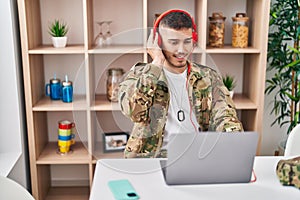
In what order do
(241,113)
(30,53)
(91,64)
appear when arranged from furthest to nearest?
(241,113) < (30,53) < (91,64)

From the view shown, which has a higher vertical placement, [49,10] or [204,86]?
[49,10]

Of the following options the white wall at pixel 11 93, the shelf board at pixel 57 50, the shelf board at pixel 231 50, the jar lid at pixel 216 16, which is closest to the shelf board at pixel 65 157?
the white wall at pixel 11 93

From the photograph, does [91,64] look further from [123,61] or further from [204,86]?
[204,86]

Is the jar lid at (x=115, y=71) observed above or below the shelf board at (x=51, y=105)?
above

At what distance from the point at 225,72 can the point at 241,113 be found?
318 mm

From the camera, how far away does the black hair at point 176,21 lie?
1113 mm

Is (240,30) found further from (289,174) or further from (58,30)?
(289,174)

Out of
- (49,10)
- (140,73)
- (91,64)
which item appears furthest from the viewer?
(49,10)

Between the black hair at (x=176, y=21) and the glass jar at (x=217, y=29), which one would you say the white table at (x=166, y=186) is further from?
the glass jar at (x=217, y=29)

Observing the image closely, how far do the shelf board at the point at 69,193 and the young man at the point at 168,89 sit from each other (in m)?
1.72

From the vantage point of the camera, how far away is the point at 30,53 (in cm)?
252

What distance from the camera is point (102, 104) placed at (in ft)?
4.38

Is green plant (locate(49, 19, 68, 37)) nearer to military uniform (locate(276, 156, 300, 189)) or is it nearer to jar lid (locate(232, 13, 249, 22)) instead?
jar lid (locate(232, 13, 249, 22))

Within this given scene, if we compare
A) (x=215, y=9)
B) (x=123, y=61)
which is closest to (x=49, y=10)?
(x=215, y=9)
